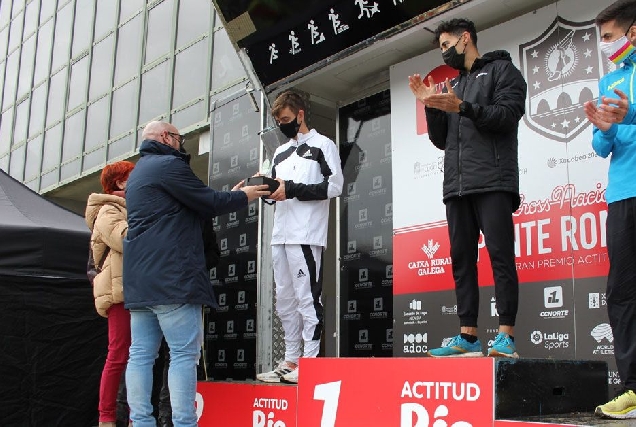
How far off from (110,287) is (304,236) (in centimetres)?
120

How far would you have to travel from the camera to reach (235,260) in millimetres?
5727

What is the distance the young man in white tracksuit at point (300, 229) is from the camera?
13.4ft

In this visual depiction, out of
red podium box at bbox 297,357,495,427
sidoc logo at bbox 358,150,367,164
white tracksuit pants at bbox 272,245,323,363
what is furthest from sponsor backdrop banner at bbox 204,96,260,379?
red podium box at bbox 297,357,495,427

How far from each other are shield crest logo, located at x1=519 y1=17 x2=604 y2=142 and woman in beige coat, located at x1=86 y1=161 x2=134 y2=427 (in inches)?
104

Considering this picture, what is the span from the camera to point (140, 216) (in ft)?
11.0

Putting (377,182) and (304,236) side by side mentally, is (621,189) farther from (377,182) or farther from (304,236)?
(377,182)

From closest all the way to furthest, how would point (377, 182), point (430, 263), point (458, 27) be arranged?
point (458, 27) < point (430, 263) < point (377, 182)

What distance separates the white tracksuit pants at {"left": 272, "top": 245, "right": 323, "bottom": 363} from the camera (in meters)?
4.05

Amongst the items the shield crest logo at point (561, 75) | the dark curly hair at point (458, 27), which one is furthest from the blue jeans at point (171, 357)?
the shield crest logo at point (561, 75)

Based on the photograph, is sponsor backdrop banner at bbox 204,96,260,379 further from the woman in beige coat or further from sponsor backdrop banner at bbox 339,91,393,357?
the woman in beige coat

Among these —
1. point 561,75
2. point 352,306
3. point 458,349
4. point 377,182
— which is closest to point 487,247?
point 458,349

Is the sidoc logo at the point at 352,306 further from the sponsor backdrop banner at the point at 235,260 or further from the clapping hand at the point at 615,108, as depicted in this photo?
the clapping hand at the point at 615,108

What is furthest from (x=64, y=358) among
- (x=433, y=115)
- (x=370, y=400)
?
(x=433, y=115)

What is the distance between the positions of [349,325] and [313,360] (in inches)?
87.8
